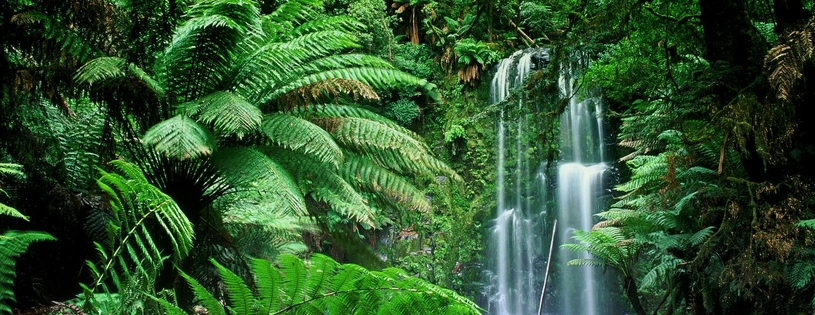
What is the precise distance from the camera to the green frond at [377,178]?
158 inches

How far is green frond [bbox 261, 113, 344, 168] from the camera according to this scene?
11.2 ft

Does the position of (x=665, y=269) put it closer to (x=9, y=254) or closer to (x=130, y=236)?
(x=130, y=236)

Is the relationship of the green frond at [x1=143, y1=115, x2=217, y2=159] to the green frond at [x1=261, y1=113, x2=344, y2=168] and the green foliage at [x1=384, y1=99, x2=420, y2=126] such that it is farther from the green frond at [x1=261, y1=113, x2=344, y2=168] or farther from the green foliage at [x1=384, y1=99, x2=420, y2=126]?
the green foliage at [x1=384, y1=99, x2=420, y2=126]

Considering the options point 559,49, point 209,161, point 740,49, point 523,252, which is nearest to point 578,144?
point 523,252

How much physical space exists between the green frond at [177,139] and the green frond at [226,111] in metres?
0.11

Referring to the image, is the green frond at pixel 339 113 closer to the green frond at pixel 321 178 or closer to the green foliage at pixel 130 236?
the green frond at pixel 321 178

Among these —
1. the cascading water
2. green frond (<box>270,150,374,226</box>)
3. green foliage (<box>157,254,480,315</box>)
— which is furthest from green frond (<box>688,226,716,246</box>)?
the cascading water

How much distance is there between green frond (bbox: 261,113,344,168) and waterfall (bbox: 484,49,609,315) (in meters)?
5.18

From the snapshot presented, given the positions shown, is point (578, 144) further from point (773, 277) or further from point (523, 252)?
point (773, 277)

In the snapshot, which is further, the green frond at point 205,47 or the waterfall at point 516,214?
the waterfall at point 516,214

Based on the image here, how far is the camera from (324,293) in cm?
154

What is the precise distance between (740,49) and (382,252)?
23.0 feet

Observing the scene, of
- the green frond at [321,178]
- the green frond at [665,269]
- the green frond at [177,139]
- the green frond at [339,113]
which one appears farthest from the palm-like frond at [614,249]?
the green frond at [177,139]

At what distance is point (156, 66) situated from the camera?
347 centimetres
